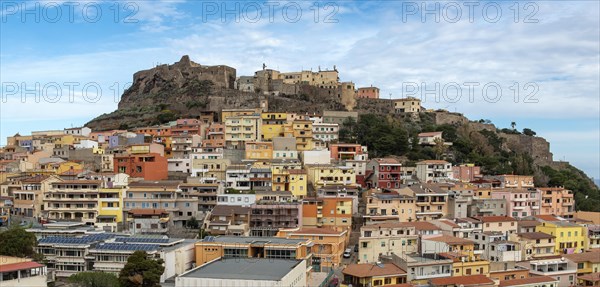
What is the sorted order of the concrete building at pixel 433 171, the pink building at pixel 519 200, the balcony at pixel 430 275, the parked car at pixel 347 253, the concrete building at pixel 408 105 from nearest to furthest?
1. the balcony at pixel 430 275
2. the parked car at pixel 347 253
3. the pink building at pixel 519 200
4. the concrete building at pixel 433 171
5. the concrete building at pixel 408 105

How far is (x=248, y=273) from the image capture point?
71.2ft

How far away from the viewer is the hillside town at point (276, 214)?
25.2 meters

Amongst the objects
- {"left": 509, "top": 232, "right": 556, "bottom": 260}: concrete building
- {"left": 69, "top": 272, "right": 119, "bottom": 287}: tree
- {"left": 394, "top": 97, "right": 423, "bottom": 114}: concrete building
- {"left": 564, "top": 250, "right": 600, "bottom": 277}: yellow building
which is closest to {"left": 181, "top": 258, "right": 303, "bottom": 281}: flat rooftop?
{"left": 69, "top": 272, "right": 119, "bottom": 287}: tree

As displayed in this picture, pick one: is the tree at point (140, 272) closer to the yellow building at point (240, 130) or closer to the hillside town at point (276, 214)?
the hillside town at point (276, 214)

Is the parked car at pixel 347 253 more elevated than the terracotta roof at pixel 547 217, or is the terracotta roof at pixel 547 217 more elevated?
the terracotta roof at pixel 547 217

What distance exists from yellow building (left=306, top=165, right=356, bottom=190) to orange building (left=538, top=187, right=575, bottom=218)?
11609 millimetres

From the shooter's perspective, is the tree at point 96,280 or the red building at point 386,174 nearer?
the tree at point 96,280

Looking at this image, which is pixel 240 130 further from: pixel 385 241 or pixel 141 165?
pixel 385 241

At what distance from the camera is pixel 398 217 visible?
33.0 metres

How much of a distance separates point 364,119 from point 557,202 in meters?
17.6

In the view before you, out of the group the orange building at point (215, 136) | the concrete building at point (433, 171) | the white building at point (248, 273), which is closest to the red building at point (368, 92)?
the orange building at point (215, 136)

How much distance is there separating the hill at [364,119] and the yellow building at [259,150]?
8.71m

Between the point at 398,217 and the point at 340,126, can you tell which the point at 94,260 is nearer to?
the point at 398,217

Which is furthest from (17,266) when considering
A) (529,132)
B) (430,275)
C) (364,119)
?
(529,132)
